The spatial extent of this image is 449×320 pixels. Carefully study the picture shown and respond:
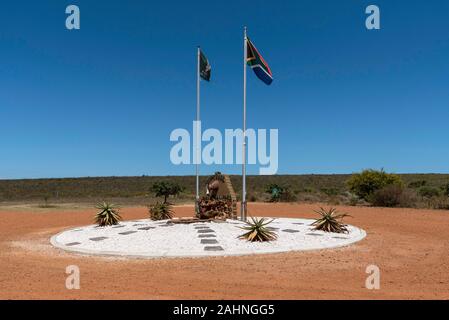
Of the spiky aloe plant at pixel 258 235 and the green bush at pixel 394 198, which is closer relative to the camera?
the spiky aloe plant at pixel 258 235

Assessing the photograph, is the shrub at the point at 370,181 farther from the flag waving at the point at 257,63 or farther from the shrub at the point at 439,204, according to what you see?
the flag waving at the point at 257,63

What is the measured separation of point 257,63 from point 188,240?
8610mm

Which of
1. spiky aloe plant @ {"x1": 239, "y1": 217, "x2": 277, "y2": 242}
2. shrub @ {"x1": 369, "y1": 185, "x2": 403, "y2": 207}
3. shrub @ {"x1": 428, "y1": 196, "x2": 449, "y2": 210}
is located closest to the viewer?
spiky aloe plant @ {"x1": 239, "y1": 217, "x2": 277, "y2": 242}

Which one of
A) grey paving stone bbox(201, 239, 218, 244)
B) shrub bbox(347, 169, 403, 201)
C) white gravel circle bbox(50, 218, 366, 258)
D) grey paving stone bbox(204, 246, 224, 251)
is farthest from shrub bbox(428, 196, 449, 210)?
grey paving stone bbox(204, 246, 224, 251)

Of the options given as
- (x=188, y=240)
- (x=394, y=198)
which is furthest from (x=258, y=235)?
(x=394, y=198)

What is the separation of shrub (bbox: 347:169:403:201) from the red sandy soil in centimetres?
2321

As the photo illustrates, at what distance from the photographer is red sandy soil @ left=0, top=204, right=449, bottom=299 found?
755 centimetres

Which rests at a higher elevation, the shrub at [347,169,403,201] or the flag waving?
the flag waving

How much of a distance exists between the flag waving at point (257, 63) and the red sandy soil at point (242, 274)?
8274 mm

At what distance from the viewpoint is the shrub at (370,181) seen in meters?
36.5

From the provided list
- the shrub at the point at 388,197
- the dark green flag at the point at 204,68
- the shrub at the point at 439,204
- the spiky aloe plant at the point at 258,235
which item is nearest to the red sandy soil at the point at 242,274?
the spiky aloe plant at the point at 258,235

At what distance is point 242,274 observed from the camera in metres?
9.06

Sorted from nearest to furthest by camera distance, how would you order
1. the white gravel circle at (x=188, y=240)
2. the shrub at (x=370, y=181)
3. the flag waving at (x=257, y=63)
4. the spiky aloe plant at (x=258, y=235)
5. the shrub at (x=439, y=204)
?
the white gravel circle at (x=188, y=240) < the spiky aloe plant at (x=258, y=235) < the flag waving at (x=257, y=63) < the shrub at (x=439, y=204) < the shrub at (x=370, y=181)

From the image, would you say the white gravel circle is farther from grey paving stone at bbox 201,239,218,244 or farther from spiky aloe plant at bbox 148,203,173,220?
spiky aloe plant at bbox 148,203,173,220
